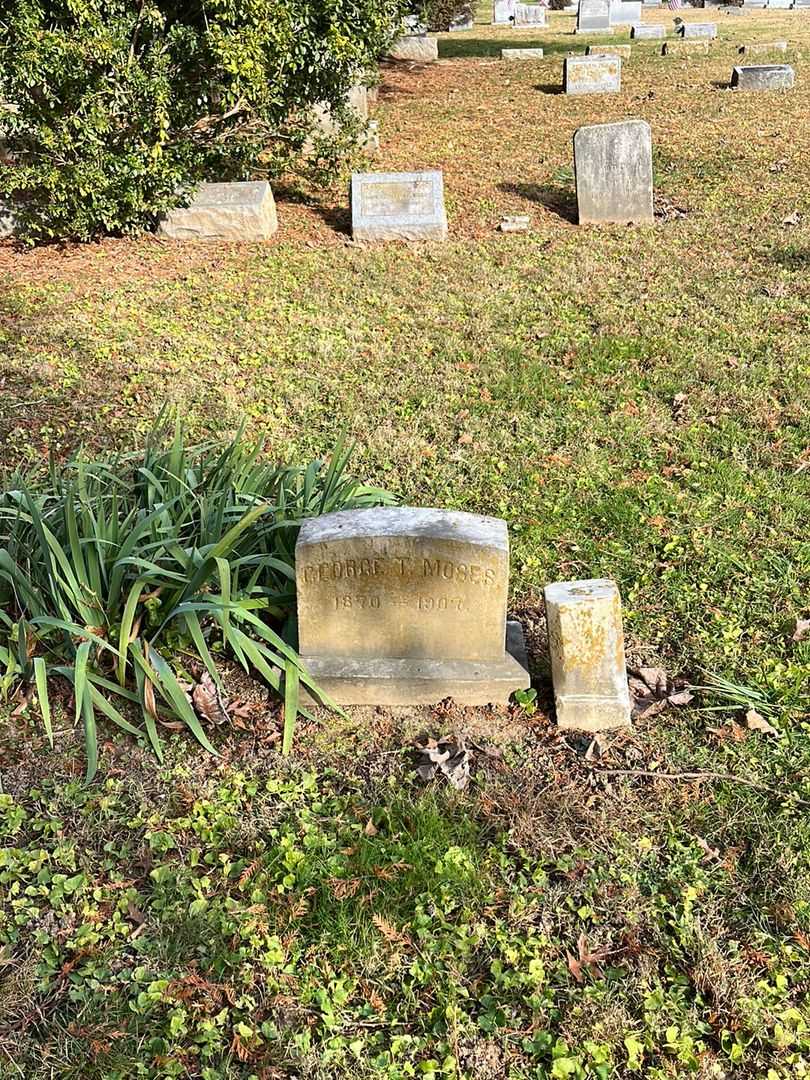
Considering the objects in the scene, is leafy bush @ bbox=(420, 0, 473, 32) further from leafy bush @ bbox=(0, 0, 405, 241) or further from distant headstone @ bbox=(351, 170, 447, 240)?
distant headstone @ bbox=(351, 170, 447, 240)

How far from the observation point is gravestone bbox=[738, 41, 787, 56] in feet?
63.1

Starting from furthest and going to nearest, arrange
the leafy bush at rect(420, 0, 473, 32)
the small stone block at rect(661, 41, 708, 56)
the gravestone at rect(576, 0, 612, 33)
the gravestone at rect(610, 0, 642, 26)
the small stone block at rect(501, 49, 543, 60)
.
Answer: the gravestone at rect(610, 0, 642, 26), the gravestone at rect(576, 0, 612, 33), the leafy bush at rect(420, 0, 473, 32), the small stone block at rect(501, 49, 543, 60), the small stone block at rect(661, 41, 708, 56)

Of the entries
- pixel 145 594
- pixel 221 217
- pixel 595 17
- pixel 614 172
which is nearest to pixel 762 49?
pixel 595 17

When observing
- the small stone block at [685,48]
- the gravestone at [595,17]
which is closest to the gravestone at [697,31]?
the small stone block at [685,48]

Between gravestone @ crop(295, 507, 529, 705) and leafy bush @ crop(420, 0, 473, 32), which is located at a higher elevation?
leafy bush @ crop(420, 0, 473, 32)

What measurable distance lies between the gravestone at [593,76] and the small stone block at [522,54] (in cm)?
509

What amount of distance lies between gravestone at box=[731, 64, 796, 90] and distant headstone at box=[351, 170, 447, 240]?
985 centimetres

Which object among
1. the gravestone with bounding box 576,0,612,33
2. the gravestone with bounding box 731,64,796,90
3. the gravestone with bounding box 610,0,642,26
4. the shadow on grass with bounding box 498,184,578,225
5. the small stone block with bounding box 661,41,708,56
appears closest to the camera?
the shadow on grass with bounding box 498,184,578,225

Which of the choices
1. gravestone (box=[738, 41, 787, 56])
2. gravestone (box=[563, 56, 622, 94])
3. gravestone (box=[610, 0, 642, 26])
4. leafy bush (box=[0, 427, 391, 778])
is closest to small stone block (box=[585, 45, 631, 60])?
gravestone (box=[738, 41, 787, 56])

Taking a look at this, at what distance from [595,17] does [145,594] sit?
94.4 feet

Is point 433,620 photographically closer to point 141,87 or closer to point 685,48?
point 141,87

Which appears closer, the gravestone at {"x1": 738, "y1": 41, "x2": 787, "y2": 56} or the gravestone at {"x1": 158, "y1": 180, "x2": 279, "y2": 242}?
the gravestone at {"x1": 158, "y1": 180, "x2": 279, "y2": 242}

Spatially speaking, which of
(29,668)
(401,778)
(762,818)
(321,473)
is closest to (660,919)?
(762,818)

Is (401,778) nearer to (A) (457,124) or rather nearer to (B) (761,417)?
(B) (761,417)
